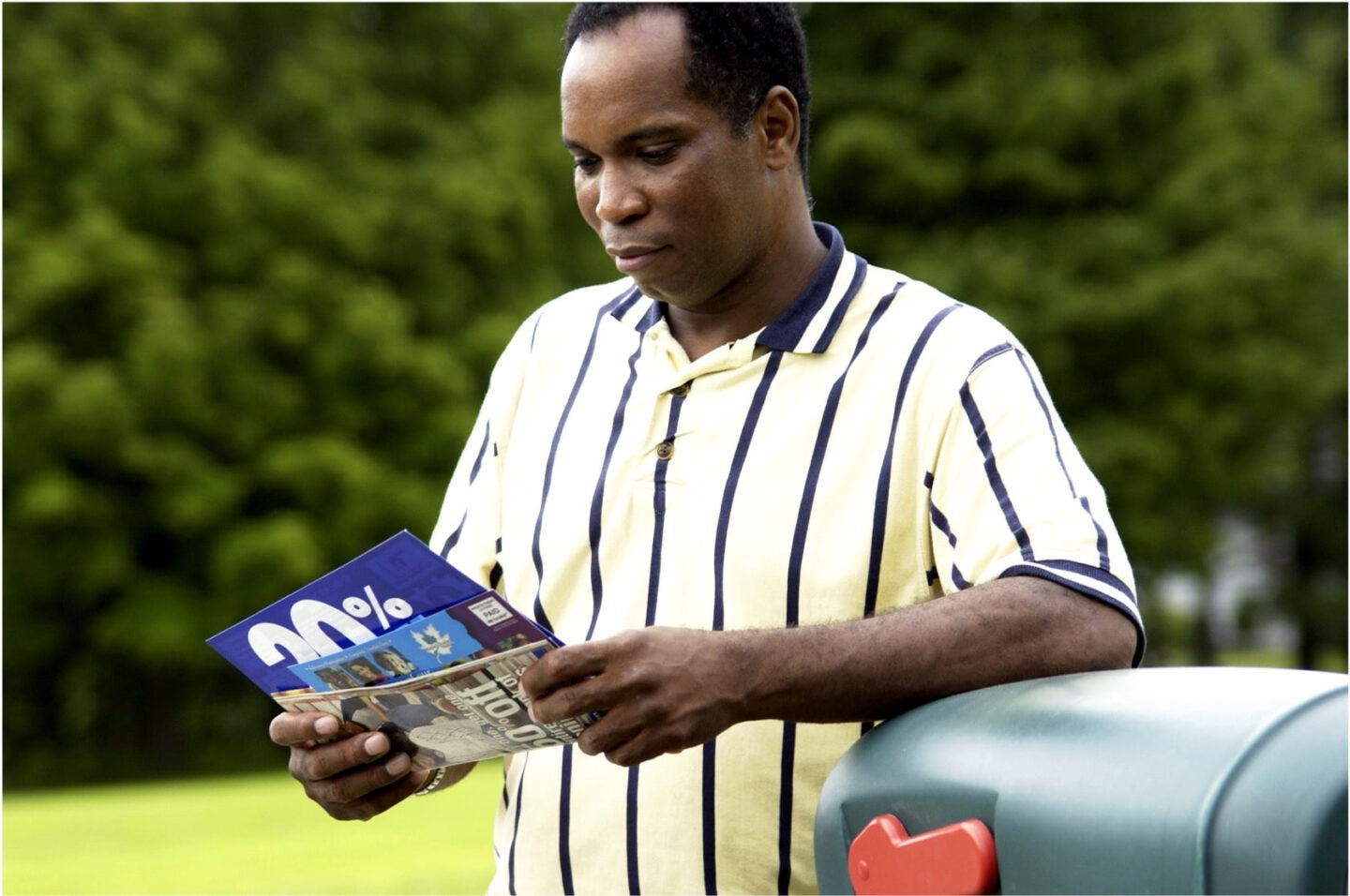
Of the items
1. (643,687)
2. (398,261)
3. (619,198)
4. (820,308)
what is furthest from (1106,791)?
(398,261)

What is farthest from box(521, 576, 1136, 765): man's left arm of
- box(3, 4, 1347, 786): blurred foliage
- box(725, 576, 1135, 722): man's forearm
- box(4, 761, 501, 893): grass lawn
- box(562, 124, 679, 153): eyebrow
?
box(3, 4, 1347, 786): blurred foliage

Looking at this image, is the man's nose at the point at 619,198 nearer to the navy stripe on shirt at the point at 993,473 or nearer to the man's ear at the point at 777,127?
the man's ear at the point at 777,127

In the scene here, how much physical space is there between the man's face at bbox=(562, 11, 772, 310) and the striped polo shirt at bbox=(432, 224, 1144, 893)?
127mm

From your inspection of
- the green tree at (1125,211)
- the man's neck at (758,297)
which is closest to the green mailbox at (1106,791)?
the man's neck at (758,297)

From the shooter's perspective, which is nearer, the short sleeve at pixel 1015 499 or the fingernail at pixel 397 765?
the short sleeve at pixel 1015 499

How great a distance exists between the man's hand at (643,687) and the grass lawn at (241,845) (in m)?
4.56

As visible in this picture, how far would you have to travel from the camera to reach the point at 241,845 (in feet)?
29.8

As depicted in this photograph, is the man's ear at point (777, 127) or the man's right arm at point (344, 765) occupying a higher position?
the man's ear at point (777, 127)

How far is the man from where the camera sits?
1.75m

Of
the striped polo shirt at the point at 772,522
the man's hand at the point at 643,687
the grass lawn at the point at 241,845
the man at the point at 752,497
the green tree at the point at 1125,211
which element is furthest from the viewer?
the green tree at the point at 1125,211

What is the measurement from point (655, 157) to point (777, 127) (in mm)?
208

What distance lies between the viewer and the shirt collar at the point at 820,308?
205cm

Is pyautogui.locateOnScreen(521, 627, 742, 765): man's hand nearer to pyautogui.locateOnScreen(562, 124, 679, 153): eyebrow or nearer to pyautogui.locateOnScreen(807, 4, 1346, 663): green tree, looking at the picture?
pyautogui.locateOnScreen(562, 124, 679, 153): eyebrow

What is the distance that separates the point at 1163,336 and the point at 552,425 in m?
16.5
